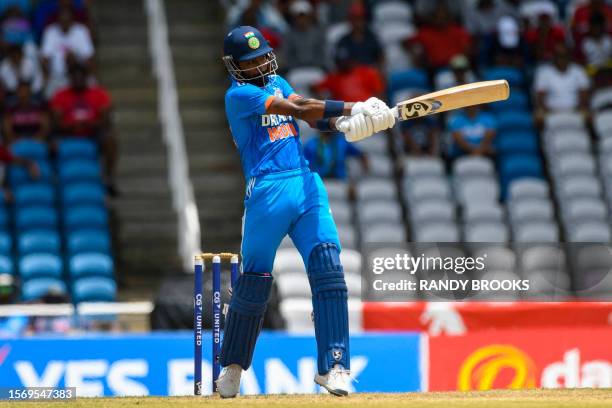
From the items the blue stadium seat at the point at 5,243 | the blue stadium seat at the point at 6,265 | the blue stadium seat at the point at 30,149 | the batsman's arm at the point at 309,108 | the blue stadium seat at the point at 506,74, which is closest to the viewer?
the batsman's arm at the point at 309,108

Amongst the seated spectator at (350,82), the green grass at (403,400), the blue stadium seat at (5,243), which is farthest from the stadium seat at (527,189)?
the green grass at (403,400)

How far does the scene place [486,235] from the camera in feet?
45.8

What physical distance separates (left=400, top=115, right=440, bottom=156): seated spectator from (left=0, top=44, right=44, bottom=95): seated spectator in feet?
12.0

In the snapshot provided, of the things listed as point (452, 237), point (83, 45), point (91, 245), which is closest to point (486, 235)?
point (452, 237)

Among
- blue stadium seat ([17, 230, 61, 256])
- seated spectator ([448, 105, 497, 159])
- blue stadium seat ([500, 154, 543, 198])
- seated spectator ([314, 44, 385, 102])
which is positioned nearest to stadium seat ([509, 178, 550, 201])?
blue stadium seat ([500, 154, 543, 198])

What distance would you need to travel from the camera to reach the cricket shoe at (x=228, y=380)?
807 cm

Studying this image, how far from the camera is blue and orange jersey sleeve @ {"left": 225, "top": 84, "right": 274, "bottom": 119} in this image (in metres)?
7.81

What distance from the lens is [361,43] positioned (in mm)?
15578

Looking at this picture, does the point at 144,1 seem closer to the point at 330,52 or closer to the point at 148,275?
the point at 330,52

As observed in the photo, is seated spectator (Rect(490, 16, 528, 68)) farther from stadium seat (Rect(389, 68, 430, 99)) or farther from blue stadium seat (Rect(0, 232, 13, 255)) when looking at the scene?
blue stadium seat (Rect(0, 232, 13, 255))

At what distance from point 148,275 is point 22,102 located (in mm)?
2074

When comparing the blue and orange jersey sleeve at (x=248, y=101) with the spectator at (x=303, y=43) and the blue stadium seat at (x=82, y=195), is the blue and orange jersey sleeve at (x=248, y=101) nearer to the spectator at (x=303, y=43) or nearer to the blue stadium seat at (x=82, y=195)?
the blue stadium seat at (x=82, y=195)

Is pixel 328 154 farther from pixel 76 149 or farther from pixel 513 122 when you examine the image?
pixel 76 149

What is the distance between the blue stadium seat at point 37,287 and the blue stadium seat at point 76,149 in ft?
5.19
